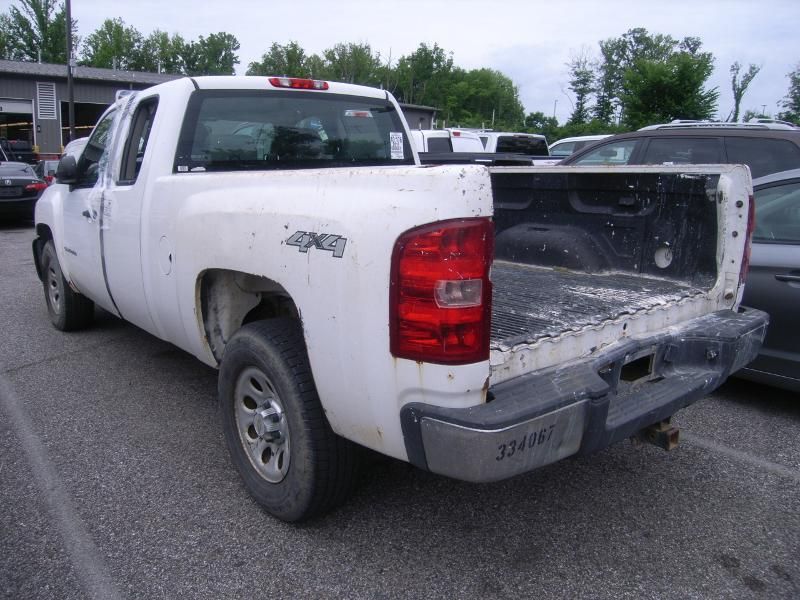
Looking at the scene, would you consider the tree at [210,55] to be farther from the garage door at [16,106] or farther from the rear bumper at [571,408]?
the rear bumper at [571,408]

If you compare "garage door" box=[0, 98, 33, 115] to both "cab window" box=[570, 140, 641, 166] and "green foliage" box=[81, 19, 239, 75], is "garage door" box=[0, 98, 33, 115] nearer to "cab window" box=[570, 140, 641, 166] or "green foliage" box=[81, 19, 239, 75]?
"cab window" box=[570, 140, 641, 166]

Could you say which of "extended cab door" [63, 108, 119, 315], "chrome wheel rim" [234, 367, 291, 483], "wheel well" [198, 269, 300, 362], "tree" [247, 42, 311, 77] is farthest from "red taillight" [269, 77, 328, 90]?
"tree" [247, 42, 311, 77]

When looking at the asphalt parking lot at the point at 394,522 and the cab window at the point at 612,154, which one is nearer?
the asphalt parking lot at the point at 394,522

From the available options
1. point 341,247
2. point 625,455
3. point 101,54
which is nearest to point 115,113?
point 341,247

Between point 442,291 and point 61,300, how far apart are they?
4.83 meters

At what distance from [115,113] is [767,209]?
439 cm

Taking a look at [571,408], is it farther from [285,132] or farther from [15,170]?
[15,170]

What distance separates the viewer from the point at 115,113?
15.2ft

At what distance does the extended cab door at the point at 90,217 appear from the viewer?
441 centimetres

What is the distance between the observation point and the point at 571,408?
7.32 feet

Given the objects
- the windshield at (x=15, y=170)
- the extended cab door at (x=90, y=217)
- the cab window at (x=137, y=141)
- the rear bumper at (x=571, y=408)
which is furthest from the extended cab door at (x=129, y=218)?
the windshield at (x=15, y=170)

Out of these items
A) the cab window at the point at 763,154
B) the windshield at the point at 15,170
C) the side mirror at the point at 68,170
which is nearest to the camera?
the side mirror at the point at 68,170

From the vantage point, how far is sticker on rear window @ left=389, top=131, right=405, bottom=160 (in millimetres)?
4480

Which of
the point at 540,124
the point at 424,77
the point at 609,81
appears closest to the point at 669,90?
the point at 540,124
